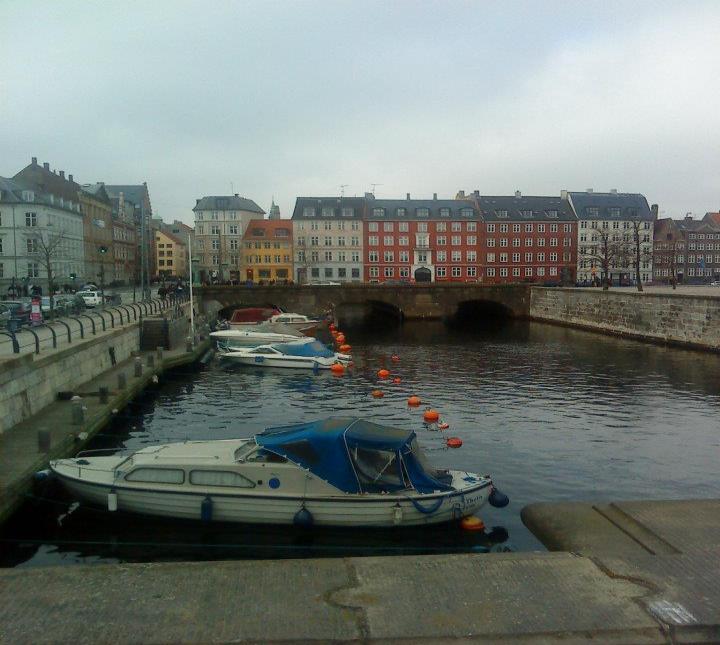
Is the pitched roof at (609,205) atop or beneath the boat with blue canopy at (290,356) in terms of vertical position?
atop

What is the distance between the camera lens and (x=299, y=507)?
629 inches

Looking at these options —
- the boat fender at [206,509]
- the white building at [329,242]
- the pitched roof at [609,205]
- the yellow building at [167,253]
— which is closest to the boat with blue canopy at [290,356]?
the boat fender at [206,509]

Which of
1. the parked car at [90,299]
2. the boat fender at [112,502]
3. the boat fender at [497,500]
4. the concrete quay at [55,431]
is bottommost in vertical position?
the boat fender at [497,500]

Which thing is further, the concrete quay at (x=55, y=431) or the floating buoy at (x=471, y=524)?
the concrete quay at (x=55, y=431)

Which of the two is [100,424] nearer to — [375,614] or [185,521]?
[185,521]

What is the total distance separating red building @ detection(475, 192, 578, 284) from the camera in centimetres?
11706

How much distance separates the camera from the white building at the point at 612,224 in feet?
395

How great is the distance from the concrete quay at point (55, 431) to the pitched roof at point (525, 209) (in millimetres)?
92311

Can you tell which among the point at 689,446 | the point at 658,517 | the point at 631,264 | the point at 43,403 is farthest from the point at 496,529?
the point at 631,264

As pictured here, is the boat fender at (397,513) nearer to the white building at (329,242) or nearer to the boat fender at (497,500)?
the boat fender at (497,500)

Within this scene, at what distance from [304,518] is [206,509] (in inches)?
97.0

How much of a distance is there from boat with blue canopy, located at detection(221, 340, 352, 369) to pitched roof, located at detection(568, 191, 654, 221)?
90.0m

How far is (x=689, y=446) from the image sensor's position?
963 inches

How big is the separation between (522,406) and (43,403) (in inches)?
819
